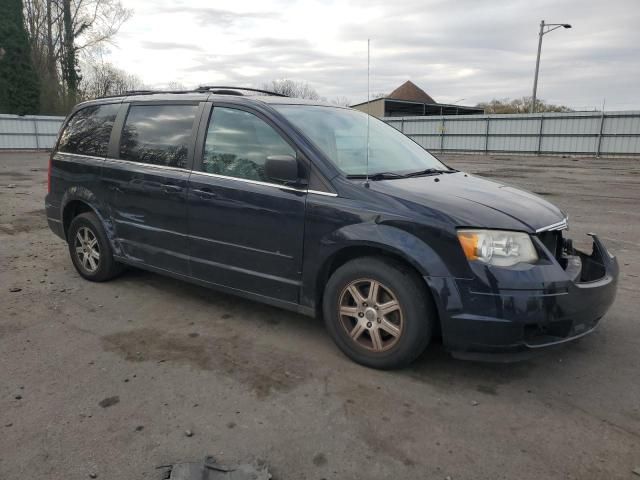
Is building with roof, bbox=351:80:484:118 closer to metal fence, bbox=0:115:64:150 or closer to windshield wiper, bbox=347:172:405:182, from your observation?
metal fence, bbox=0:115:64:150

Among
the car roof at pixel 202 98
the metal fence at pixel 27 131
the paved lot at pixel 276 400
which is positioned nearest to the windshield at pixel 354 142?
the car roof at pixel 202 98

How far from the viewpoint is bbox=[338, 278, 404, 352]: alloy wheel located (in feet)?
10.8

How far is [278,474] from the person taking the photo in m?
2.41

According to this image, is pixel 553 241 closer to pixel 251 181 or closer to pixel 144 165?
pixel 251 181

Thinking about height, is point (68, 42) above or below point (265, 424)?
above

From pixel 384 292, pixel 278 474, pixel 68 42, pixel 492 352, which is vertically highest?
pixel 68 42

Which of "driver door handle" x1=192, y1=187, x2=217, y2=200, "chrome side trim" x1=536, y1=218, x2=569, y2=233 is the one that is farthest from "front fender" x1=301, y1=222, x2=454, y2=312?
"driver door handle" x1=192, y1=187, x2=217, y2=200

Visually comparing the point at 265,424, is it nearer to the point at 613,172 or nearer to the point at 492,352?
the point at 492,352

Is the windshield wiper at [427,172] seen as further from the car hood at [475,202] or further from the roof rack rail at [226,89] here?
the roof rack rail at [226,89]

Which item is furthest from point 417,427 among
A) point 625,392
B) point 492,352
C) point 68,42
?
point 68,42

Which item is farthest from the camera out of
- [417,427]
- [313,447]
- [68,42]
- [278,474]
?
[68,42]

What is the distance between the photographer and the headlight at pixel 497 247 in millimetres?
3002

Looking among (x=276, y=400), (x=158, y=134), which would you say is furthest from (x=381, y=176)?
(x=158, y=134)

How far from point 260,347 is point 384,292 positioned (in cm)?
106
